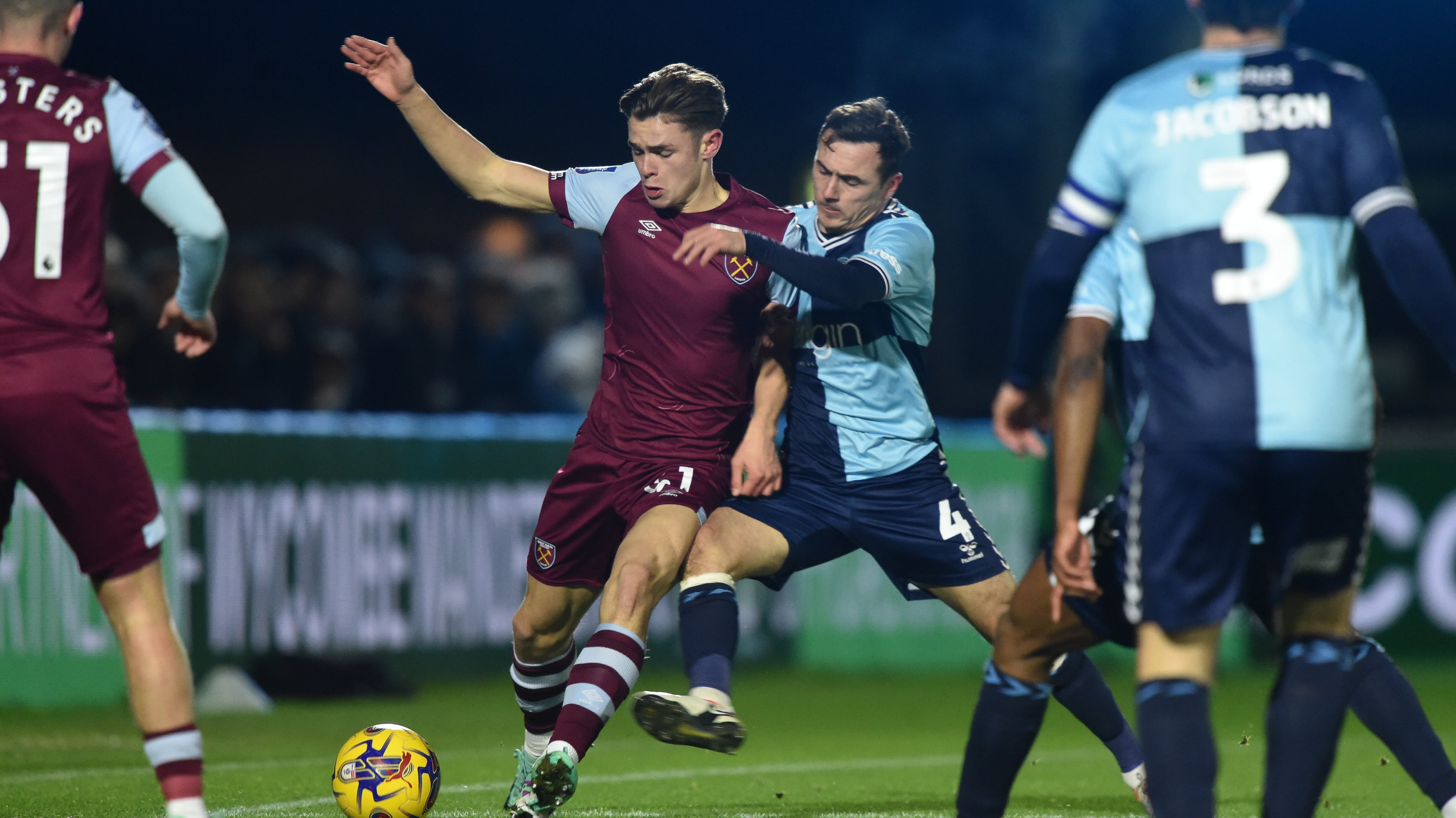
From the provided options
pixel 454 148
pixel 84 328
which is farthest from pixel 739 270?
pixel 84 328

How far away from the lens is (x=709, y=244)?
16.9ft

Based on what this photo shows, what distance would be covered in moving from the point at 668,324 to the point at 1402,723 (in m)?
2.56

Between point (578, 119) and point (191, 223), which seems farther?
point (578, 119)

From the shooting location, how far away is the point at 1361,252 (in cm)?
1881

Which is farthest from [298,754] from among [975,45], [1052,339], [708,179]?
[975,45]

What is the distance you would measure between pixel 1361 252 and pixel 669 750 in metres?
12.4

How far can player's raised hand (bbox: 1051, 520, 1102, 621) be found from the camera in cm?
427

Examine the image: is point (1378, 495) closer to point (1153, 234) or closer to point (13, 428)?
point (1153, 234)

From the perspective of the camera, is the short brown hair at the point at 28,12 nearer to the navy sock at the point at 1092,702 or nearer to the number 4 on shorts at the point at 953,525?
the number 4 on shorts at the point at 953,525

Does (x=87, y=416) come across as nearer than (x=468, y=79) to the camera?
Yes

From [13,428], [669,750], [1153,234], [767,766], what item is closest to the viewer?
[1153,234]

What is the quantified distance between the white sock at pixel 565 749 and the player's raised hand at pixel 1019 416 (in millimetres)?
1671

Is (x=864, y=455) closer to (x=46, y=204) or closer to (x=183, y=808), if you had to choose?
(x=183, y=808)

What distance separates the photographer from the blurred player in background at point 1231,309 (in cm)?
388
